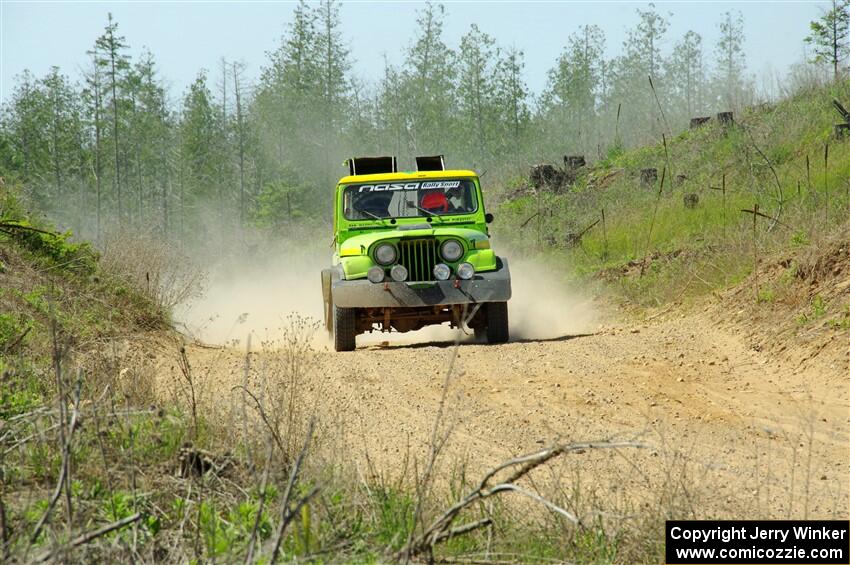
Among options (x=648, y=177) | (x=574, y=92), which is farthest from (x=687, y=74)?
(x=648, y=177)

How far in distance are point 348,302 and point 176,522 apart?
22.1 feet

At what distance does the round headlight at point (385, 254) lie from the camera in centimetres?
1136

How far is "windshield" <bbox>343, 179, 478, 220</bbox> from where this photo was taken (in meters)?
12.4

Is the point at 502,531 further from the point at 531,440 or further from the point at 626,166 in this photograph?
the point at 626,166

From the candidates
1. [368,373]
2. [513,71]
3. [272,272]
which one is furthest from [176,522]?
[513,71]

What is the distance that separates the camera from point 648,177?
21.7 metres

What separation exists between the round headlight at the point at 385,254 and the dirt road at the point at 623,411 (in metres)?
1.08

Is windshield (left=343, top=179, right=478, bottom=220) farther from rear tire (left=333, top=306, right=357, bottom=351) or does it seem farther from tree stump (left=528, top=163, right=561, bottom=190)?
tree stump (left=528, top=163, right=561, bottom=190)

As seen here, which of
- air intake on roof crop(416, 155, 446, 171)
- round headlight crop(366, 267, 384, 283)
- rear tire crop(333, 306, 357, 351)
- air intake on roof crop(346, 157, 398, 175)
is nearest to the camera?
round headlight crop(366, 267, 384, 283)

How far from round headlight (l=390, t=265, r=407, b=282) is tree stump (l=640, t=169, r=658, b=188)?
11.5 meters

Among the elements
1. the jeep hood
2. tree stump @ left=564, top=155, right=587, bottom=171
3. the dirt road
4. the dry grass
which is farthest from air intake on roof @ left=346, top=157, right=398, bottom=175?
tree stump @ left=564, top=155, right=587, bottom=171

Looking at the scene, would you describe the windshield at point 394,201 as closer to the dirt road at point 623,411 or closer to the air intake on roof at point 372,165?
the air intake on roof at point 372,165

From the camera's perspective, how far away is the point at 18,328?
29.7 feet

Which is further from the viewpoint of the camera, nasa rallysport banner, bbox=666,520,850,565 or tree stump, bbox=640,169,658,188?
tree stump, bbox=640,169,658,188
